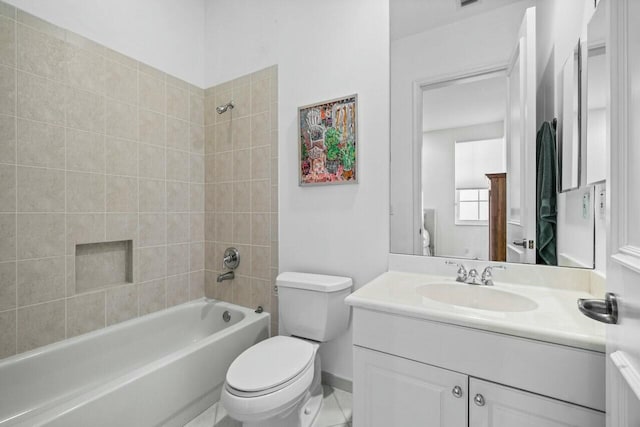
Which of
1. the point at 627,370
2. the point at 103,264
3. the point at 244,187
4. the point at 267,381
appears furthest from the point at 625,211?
the point at 103,264

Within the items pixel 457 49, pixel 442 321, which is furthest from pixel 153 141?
pixel 442 321

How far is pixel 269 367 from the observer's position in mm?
1329

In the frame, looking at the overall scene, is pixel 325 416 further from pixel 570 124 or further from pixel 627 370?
pixel 570 124

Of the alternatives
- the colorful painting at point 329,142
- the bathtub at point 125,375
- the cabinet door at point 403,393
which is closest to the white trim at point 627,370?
the cabinet door at point 403,393

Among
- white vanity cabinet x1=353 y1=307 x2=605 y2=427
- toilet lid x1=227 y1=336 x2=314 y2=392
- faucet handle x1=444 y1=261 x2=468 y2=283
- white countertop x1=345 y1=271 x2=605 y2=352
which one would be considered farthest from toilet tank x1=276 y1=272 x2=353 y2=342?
faucet handle x1=444 y1=261 x2=468 y2=283

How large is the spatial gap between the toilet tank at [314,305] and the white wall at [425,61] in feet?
1.30

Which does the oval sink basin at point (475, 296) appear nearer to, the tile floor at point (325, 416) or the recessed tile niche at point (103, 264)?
the tile floor at point (325, 416)

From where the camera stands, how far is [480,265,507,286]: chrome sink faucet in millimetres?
1332

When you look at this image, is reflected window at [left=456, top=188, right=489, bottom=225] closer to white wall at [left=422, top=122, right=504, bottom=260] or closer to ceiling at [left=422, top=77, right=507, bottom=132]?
white wall at [left=422, top=122, right=504, bottom=260]

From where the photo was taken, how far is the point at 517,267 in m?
1.35

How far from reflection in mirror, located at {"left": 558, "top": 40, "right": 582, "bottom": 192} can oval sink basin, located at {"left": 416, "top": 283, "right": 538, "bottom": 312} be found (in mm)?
492

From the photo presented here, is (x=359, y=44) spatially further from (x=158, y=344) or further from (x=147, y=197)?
(x=158, y=344)

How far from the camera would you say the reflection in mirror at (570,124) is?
1.15 m

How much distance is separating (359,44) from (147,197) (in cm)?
161
